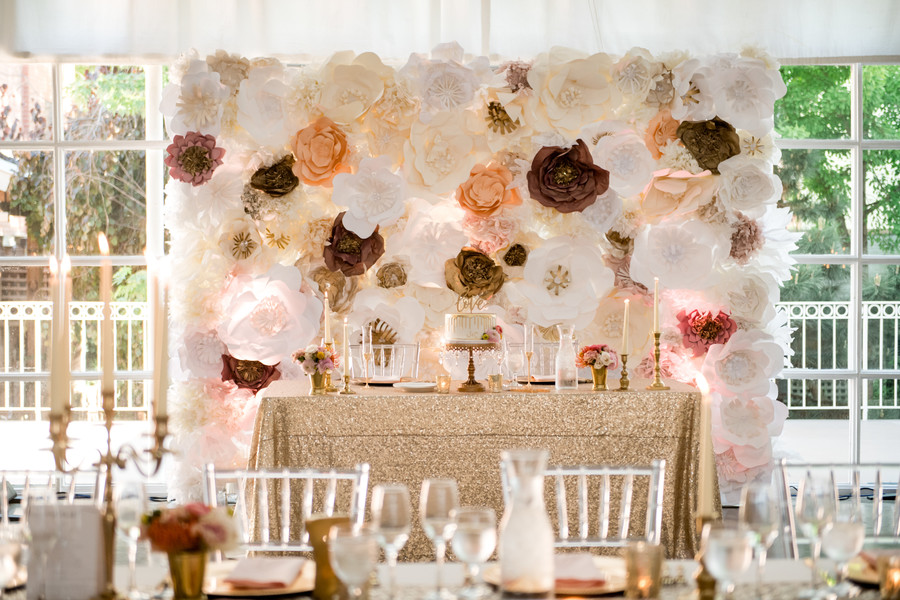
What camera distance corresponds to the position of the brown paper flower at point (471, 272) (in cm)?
475

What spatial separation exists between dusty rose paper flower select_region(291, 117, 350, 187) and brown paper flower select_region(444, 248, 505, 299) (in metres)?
0.71

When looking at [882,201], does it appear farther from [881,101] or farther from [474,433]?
[474,433]

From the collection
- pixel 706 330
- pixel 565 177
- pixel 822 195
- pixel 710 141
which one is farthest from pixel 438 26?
pixel 822 195

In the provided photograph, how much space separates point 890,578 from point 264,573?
117 centimetres

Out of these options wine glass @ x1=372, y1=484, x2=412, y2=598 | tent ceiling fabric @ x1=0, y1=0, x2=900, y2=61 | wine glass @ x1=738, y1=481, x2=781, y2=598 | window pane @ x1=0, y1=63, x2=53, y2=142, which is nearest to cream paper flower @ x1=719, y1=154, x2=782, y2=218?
tent ceiling fabric @ x1=0, y1=0, x2=900, y2=61

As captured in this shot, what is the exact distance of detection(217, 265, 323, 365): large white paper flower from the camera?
4.68 meters

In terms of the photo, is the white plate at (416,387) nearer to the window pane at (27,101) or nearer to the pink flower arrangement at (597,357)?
the pink flower arrangement at (597,357)

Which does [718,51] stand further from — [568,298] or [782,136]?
[568,298]

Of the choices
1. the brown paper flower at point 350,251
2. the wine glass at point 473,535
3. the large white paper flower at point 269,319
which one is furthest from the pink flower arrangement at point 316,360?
the wine glass at point 473,535

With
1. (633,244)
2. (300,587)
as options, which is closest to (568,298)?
(633,244)

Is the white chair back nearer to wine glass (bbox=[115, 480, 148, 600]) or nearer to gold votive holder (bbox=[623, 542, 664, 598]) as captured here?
wine glass (bbox=[115, 480, 148, 600])

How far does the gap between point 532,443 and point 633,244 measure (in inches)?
49.3

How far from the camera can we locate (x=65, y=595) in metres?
1.84

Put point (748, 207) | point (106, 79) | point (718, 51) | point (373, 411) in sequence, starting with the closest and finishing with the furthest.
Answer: point (373, 411), point (748, 207), point (718, 51), point (106, 79)
